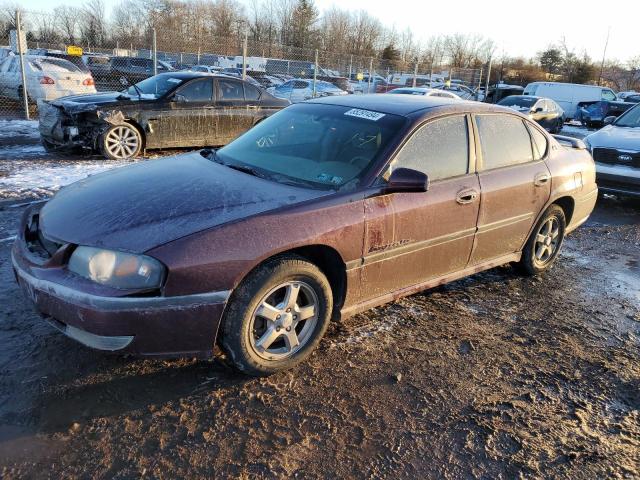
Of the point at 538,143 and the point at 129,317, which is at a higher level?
the point at 538,143

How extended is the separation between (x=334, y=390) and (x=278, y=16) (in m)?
69.3

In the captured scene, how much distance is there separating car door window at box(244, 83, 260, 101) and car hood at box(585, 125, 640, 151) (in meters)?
5.96

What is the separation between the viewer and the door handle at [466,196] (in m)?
3.72

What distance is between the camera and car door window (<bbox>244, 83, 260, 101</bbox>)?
9906 millimetres

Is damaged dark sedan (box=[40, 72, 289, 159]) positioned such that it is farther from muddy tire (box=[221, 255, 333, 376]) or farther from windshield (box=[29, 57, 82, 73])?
muddy tire (box=[221, 255, 333, 376])

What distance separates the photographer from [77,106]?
8117 mm

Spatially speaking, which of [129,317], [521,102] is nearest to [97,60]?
[521,102]

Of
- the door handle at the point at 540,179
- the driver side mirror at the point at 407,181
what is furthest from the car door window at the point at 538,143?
the driver side mirror at the point at 407,181

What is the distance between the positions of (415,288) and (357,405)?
111 cm

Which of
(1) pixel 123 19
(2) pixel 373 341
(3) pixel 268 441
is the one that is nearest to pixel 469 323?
(2) pixel 373 341

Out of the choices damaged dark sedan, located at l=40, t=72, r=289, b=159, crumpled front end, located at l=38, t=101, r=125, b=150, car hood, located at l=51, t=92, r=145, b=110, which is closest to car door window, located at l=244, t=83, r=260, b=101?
damaged dark sedan, located at l=40, t=72, r=289, b=159

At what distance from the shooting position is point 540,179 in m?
4.45

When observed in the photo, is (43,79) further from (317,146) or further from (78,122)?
(317,146)

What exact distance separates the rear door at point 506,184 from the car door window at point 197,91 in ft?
20.5
